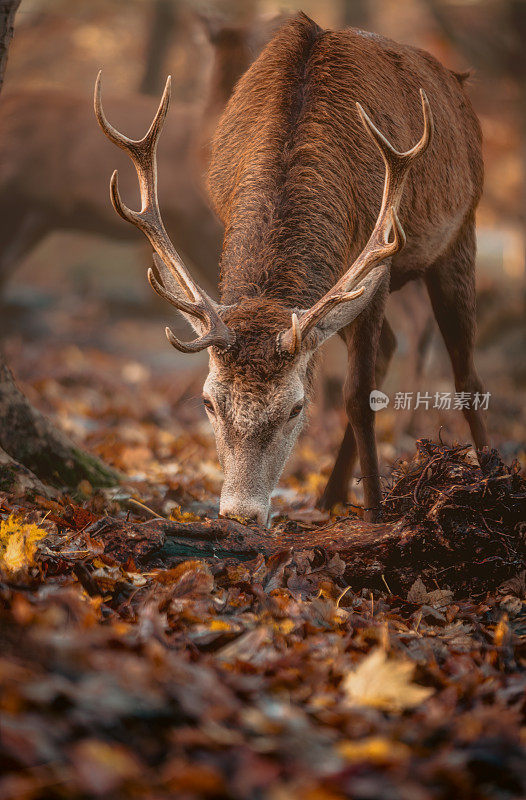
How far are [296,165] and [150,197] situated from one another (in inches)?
31.8

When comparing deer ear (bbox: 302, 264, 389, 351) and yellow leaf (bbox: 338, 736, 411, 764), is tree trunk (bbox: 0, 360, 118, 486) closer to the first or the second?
deer ear (bbox: 302, 264, 389, 351)

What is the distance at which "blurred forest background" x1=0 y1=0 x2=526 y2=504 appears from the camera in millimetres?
6977

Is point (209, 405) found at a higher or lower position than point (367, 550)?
higher

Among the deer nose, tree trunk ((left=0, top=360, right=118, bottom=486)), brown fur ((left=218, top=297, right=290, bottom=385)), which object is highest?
brown fur ((left=218, top=297, right=290, bottom=385))

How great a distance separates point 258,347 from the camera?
364 cm

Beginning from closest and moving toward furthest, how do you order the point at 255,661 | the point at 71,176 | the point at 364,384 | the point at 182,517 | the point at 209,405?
the point at 255,661
the point at 182,517
the point at 209,405
the point at 364,384
the point at 71,176

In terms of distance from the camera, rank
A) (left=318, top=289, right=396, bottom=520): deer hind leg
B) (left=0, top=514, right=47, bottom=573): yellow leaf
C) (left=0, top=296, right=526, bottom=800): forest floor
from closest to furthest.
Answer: (left=0, top=296, right=526, bottom=800): forest floor < (left=0, top=514, right=47, bottom=573): yellow leaf < (left=318, top=289, right=396, bottom=520): deer hind leg

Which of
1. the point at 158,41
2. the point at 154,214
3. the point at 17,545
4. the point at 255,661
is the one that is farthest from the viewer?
the point at 158,41

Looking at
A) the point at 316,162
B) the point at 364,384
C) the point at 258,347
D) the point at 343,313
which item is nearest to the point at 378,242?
the point at 343,313

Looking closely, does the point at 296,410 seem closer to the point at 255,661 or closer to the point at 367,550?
the point at 367,550

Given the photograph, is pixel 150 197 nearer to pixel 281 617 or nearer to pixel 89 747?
pixel 281 617

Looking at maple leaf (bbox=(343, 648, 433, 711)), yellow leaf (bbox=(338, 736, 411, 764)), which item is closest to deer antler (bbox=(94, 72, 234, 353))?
maple leaf (bbox=(343, 648, 433, 711))

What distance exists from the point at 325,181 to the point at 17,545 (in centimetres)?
252

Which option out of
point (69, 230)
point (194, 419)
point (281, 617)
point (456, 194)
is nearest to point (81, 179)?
point (69, 230)
